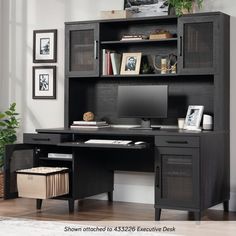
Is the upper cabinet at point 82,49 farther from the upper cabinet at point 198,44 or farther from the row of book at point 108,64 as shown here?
the upper cabinet at point 198,44

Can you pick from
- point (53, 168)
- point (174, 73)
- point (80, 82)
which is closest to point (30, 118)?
point (80, 82)

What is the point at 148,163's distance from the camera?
18.0ft

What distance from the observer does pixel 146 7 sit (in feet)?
17.9

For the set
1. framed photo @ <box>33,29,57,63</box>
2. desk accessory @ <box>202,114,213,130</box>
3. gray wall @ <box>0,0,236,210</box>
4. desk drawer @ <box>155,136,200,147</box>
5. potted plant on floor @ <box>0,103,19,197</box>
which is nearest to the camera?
desk drawer @ <box>155,136,200,147</box>

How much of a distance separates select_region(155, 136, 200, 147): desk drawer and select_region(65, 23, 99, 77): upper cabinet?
1043 mm

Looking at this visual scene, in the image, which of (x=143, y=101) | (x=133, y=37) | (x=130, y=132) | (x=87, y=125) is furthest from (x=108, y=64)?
(x=130, y=132)

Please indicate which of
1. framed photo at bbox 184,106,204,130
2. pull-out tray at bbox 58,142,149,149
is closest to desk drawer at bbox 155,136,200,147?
pull-out tray at bbox 58,142,149,149

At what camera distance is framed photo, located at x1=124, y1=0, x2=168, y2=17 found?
5.40 metres

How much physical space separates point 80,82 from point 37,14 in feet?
3.09

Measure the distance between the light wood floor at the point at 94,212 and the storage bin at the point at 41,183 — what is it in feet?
0.63

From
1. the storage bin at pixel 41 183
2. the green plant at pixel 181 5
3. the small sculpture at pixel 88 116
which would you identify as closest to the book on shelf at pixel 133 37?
the green plant at pixel 181 5

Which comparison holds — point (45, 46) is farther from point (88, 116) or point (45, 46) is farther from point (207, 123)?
point (207, 123)

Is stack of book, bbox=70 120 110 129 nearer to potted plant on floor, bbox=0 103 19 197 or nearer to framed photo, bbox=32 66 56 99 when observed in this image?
framed photo, bbox=32 66 56 99

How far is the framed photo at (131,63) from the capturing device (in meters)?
5.38
